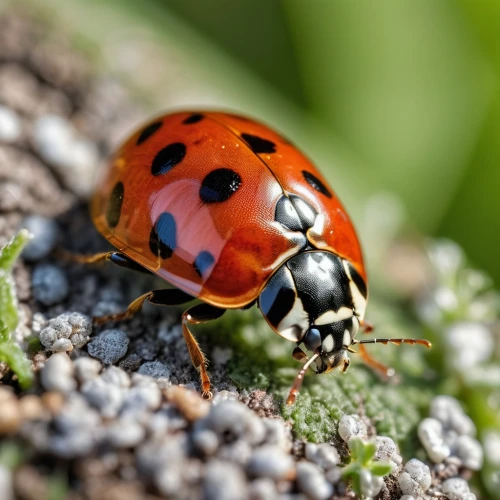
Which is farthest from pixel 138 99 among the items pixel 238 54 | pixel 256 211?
pixel 256 211

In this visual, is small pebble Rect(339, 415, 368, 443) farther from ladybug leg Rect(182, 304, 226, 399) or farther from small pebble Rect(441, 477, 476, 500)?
ladybug leg Rect(182, 304, 226, 399)

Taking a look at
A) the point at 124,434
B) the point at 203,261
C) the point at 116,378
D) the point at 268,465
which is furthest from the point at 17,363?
the point at 268,465

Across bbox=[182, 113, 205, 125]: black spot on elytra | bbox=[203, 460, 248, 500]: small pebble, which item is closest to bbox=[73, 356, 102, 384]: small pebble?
bbox=[203, 460, 248, 500]: small pebble

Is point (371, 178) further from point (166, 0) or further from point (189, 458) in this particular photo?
point (189, 458)

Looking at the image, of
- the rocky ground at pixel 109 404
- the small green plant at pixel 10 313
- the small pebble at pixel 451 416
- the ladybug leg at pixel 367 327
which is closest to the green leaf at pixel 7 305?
the small green plant at pixel 10 313

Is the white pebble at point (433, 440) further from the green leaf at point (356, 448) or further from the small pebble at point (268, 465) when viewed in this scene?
the small pebble at point (268, 465)

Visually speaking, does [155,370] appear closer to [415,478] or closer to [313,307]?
[313,307]
